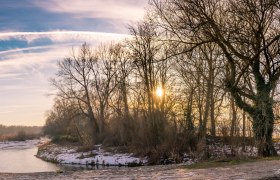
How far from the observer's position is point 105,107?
56.7 metres

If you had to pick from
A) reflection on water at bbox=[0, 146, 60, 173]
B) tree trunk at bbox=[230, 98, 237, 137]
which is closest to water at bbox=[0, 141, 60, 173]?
reflection on water at bbox=[0, 146, 60, 173]

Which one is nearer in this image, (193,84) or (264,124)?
(264,124)

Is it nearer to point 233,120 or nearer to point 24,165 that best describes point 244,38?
point 233,120

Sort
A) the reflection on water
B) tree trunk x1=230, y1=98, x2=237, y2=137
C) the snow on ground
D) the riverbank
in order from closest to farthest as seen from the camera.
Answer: tree trunk x1=230, y1=98, x2=237, y2=137
the reflection on water
the riverbank
the snow on ground

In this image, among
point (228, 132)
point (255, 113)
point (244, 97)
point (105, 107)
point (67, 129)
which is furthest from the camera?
point (67, 129)

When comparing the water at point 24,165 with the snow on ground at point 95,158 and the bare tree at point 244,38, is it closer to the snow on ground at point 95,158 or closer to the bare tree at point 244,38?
the snow on ground at point 95,158

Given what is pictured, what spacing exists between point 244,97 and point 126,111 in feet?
67.7

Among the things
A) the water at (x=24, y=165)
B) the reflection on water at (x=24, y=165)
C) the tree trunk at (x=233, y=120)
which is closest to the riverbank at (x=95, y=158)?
the water at (x=24, y=165)

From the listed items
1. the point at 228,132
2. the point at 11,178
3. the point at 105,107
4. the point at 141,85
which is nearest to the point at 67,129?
the point at 105,107

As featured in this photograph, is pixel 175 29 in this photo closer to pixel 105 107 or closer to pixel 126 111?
pixel 126 111

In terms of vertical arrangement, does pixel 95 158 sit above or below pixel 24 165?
above

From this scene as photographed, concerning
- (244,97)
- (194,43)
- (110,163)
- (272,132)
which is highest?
(194,43)

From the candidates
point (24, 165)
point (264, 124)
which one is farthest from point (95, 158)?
point (264, 124)

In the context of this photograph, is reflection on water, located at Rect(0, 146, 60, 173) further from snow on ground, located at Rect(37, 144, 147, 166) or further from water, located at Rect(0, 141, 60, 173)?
snow on ground, located at Rect(37, 144, 147, 166)
